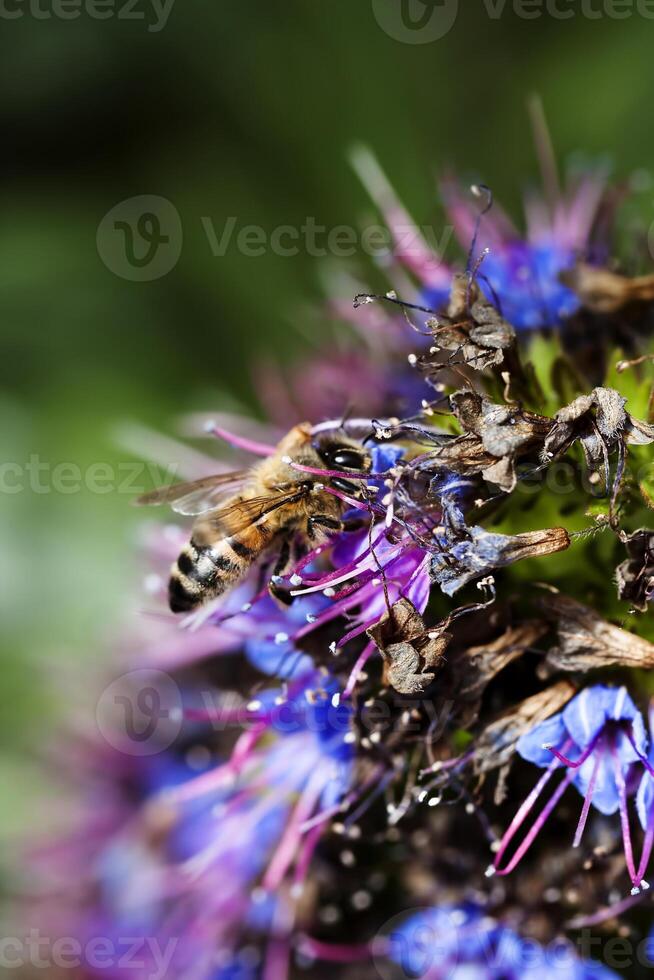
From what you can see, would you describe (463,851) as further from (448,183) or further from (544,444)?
(448,183)

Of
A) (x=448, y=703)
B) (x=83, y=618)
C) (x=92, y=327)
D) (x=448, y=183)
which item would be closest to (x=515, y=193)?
(x=448, y=183)

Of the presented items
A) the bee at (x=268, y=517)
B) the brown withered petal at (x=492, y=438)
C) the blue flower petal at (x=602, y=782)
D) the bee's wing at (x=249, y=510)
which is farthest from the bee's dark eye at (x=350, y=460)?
the blue flower petal at (x=602, y=782)

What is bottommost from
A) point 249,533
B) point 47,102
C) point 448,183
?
point 249,533

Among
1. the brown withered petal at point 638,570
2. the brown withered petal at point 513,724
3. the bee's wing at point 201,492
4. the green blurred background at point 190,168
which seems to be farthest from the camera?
the green blurred background at point 190,168

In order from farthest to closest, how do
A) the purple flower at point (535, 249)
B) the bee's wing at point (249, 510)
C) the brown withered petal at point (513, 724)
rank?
the purple flower at point (535, 249), the bee's wing at point (249, 510), the brown withered petal at point (513, 724)

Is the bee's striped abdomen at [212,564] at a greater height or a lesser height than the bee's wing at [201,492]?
lesser

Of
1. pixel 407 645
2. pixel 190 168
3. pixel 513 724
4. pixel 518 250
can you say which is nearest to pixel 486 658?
pixel 513 724

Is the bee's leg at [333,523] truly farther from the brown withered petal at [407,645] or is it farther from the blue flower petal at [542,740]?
the blue flower petal at [542,740]
